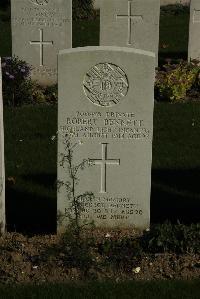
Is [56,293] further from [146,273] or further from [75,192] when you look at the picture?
[75,192]

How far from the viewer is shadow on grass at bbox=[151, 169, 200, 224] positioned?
6.96 m

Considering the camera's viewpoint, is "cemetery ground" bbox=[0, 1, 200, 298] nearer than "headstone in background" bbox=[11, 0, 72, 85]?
Yes

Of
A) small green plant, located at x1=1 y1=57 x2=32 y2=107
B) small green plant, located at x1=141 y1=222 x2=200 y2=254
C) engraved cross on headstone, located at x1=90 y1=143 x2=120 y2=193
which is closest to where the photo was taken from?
small green plant, located at x1=141 y1=222 x2=200 y2=254

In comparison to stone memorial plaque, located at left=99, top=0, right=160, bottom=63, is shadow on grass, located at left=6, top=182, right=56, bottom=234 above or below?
below

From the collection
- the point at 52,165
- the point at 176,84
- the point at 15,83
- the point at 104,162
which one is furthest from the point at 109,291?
the point at 176,84

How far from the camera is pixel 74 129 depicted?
6.20m

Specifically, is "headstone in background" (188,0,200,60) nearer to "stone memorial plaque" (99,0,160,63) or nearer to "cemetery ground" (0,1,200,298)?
"stone memorial plaque" (99,0,160,63)

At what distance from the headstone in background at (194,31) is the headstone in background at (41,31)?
8.40ft

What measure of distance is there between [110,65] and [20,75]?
4910mm

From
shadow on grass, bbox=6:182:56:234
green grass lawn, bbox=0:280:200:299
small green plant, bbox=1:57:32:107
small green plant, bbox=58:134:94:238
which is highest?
small green plant, bbox=1:57:32:107

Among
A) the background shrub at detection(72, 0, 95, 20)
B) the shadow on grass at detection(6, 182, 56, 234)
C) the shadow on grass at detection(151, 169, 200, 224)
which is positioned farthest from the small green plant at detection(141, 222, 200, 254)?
the background shrub at detection(72, 0, 95, 20)

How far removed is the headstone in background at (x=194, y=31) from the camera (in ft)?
42.6

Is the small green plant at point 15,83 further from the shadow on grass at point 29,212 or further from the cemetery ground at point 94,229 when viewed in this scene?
the shadow on grass at point 29,212

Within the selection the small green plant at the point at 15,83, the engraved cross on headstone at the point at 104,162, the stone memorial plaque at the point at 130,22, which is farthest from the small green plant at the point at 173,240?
the stone memorial plaque at the point at 130,22
